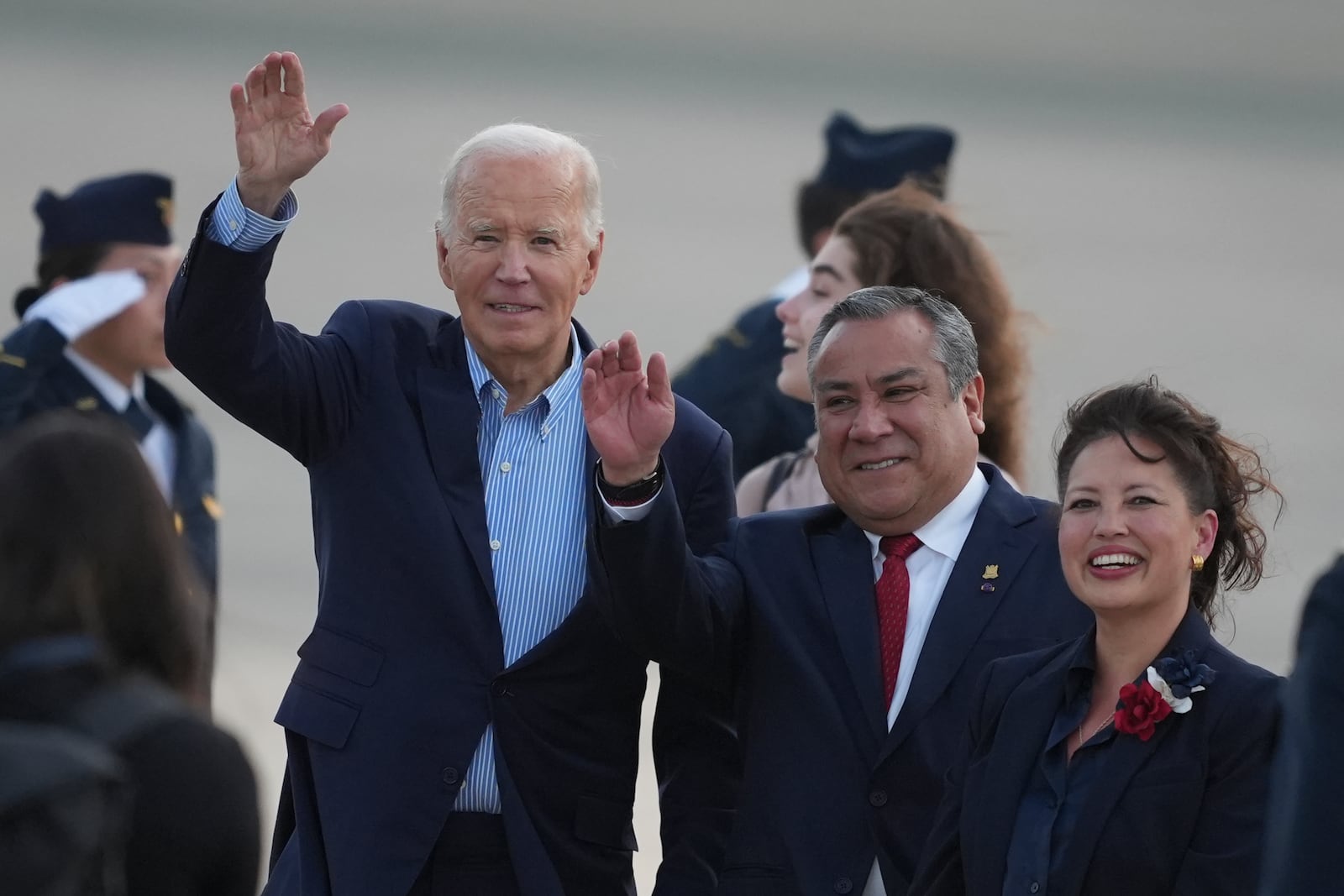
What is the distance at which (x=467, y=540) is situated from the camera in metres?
3.19

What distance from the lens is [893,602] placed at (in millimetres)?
3213

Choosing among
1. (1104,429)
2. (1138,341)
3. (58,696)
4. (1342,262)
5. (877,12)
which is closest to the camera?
(58,696)

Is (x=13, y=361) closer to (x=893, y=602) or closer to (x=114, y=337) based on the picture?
(x=114, y=337)

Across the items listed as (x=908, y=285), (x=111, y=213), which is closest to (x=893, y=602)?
(x=908, y=285)

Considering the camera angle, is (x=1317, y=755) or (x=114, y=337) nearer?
(x=1317, y=755)

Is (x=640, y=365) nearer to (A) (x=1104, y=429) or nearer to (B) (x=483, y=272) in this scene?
(B) (x=483, y=272)

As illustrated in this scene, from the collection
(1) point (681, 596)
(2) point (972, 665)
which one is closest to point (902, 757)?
(2) point (972, 665)

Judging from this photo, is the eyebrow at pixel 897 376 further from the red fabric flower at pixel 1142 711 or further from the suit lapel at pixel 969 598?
the red fabric flower at pixel 1142 711

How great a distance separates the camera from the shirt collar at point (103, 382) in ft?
16.8

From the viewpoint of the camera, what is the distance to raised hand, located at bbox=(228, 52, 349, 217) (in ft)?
10.2

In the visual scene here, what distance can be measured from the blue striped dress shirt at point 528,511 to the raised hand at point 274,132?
0.05 meters

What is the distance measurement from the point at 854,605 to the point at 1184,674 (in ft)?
1.85

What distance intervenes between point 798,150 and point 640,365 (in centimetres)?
1056

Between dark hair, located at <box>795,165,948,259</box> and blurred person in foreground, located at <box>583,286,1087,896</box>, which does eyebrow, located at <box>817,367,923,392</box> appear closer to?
blurred person in foreground, located at <box>583,286,1087,896</box>
